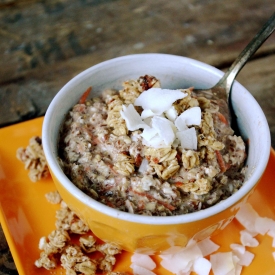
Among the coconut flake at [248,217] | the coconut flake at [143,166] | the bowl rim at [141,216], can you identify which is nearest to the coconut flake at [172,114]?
the coconut flake at [143,166]

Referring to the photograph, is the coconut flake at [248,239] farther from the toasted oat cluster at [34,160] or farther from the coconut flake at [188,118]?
the toasted oat cluster at [34,160]

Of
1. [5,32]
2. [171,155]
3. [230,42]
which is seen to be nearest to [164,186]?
[171,155]

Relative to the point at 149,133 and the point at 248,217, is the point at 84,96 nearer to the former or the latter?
the point at 149,133

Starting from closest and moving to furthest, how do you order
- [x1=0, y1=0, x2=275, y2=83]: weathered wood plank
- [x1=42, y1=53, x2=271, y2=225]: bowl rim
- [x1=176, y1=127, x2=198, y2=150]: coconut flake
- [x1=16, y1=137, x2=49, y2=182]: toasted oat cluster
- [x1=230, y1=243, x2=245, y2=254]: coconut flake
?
[x1=42, y1=53, x2=271, y2=225]: bowl rim < [x1=176, y1=127, x2=198, y2=150]: coconut flake < [x1=230, y1=243, x2=245, y2=254]: coconut flake < [x1=16, y1=137, x2=49, y2=182]: toasted oat cluster < [x1=0, y1=0, x2=275, y2=83]: weathered wood plank

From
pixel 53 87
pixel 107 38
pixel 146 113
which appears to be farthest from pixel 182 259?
pixel 107 38

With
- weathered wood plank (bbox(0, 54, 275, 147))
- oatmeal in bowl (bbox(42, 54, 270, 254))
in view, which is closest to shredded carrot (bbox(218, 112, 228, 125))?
oatmeal in bowl (bbox(42, 54, 270, 254))

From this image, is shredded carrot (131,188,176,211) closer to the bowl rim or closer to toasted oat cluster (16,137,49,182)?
the bowl rim
